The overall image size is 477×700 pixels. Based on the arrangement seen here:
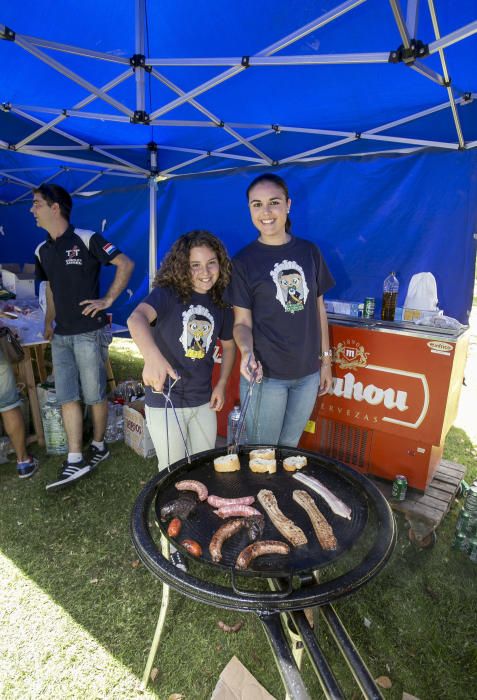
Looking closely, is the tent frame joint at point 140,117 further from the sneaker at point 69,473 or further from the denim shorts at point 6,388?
the sneaker at point 69,473

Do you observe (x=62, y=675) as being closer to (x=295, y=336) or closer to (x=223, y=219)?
(x=295, y=336)

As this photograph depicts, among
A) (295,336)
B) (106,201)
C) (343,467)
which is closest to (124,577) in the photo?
(343,467)

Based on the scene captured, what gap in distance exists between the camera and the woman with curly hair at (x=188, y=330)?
7.78 feet

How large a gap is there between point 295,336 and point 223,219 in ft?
13.3

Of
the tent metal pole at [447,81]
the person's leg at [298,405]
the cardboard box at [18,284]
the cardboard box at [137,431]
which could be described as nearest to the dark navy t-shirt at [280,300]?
the person's leg at [298,405]

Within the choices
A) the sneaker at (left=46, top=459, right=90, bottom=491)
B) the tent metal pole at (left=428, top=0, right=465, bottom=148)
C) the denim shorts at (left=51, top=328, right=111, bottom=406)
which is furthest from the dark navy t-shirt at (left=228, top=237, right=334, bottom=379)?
the sneaker at (left=46, top=459, right=90, bottom=491)

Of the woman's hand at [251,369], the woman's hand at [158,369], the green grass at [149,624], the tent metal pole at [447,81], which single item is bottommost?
the green grass at [149,624]

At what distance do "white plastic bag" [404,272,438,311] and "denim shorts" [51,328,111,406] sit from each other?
10.6 feet

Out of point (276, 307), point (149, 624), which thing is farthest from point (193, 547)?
point (276, 307)

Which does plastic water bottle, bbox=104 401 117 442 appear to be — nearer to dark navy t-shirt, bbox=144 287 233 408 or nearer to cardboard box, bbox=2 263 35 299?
dark navy t-shirt, bbox=144 287 233 408

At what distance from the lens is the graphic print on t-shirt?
2676 mm

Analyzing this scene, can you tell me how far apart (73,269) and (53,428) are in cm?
188

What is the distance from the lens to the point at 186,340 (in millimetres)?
2457

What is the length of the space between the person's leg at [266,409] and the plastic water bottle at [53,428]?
8.48ft
